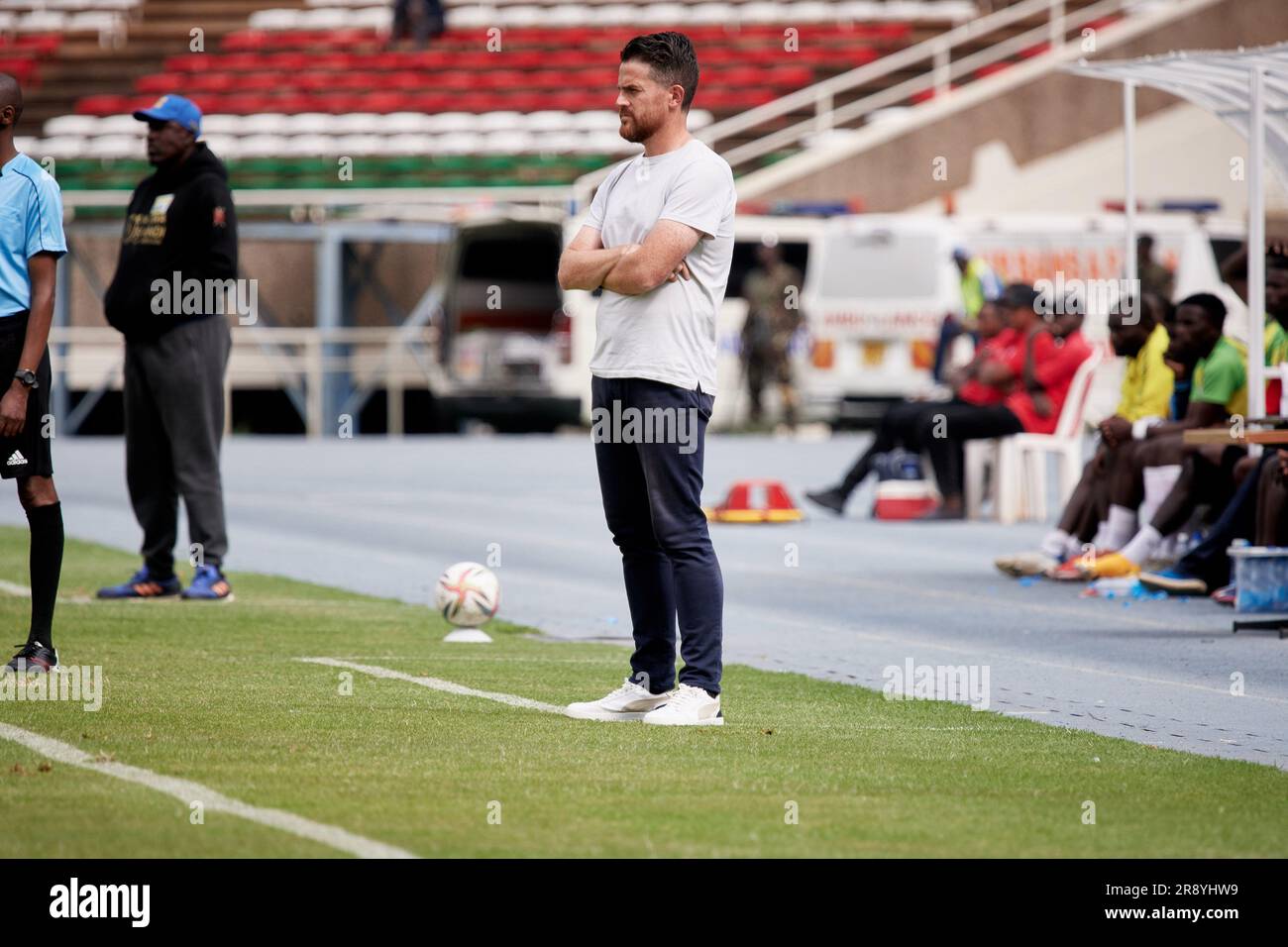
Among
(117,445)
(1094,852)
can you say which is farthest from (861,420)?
(1094,852)

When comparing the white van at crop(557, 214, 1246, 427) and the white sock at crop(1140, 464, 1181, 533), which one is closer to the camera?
the white sock at crop(1140, 464, 1181, 533)

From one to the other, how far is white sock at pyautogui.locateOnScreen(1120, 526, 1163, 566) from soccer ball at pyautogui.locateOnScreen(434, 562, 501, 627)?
13.7ft

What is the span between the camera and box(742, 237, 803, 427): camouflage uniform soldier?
92.5 ft

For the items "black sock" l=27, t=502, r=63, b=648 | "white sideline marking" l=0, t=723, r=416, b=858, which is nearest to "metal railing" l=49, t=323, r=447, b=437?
"black sock" l=27, t=502, r=63, b=648

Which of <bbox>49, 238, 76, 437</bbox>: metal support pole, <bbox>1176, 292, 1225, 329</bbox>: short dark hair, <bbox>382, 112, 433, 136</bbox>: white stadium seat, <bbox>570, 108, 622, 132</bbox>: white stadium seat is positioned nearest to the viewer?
<bbox>1176, 292, 1225, 329</bbox>: short dark hair

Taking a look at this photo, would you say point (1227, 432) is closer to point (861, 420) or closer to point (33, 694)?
point (33, 694)

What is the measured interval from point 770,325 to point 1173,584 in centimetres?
1645

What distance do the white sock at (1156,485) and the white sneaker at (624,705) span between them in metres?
5.98

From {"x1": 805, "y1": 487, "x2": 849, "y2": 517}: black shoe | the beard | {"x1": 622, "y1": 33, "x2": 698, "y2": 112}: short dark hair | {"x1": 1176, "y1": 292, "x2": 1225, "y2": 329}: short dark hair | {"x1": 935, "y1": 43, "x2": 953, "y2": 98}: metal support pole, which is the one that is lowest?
{"x1": 805, "y1": 487, "x2": 849, "y2": 517}: black shoe

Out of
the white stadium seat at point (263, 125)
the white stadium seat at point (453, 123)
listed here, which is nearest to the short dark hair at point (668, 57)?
the white stadium seat at point (453, 123)

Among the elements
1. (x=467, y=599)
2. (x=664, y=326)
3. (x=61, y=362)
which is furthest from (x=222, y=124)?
(x=664, y=326)

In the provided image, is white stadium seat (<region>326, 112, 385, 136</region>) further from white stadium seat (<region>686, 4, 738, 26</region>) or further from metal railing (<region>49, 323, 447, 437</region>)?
white stadium seat (<region>686, 4, 738, 26</region>)

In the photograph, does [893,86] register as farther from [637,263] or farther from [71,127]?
[637,263]

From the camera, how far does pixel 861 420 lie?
93.6 ft
